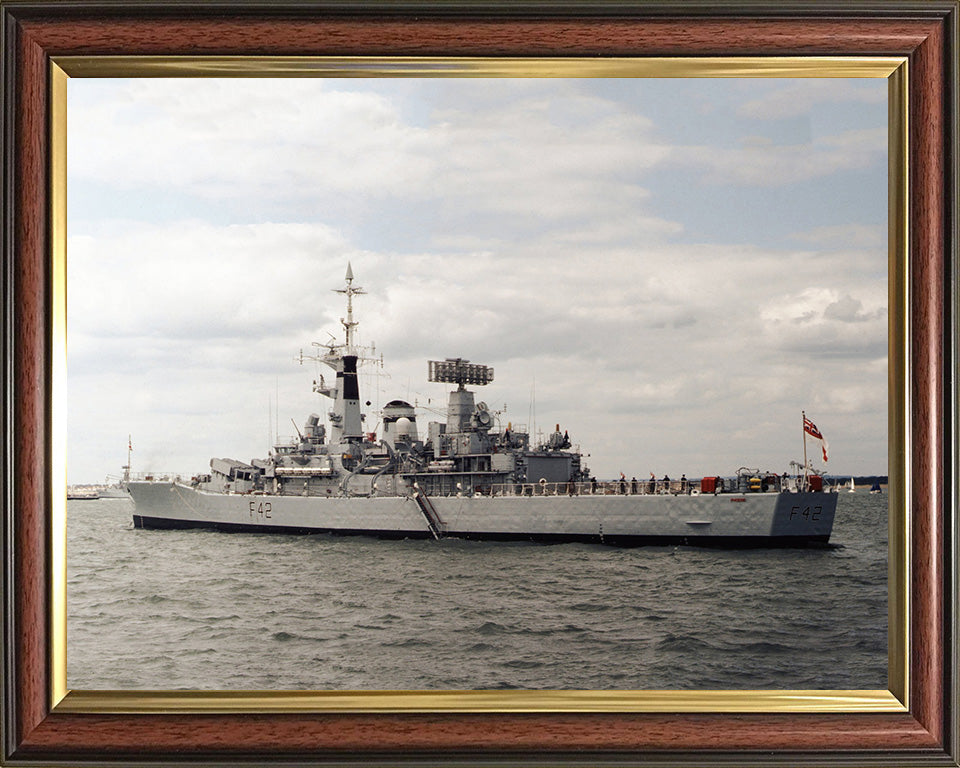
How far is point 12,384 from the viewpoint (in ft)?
8.96

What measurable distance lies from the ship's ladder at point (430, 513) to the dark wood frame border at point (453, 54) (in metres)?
3.74

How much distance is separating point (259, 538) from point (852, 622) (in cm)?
300

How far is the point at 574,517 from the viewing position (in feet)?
24.2

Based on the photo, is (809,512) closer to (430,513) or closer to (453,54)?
(453,54)

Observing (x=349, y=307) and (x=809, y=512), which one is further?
(x=349, y=307)

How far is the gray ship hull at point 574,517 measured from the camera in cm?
390

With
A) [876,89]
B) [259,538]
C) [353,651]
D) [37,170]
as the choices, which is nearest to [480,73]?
[876,89]

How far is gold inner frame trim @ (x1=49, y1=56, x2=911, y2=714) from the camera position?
2684 millimetres

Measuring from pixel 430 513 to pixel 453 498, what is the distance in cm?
166

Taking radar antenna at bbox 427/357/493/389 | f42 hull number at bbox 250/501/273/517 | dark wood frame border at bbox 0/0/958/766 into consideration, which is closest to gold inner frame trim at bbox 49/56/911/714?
dark wood frame border at bbox 0/0/958/766

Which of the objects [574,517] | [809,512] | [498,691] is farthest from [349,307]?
[574,517]

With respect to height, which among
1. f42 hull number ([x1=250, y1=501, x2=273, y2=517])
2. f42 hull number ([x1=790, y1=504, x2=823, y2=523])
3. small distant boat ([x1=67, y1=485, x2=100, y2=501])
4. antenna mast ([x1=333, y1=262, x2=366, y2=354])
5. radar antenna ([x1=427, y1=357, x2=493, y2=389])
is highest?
antenna mast ([x1=333, y1=262, x2=366, y2=354])

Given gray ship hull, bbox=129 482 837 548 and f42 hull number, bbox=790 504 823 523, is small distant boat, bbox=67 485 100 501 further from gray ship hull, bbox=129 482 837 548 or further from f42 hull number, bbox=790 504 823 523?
f42 hull number, bbox=790 504 823 523

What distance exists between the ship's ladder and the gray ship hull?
0.05 metres
